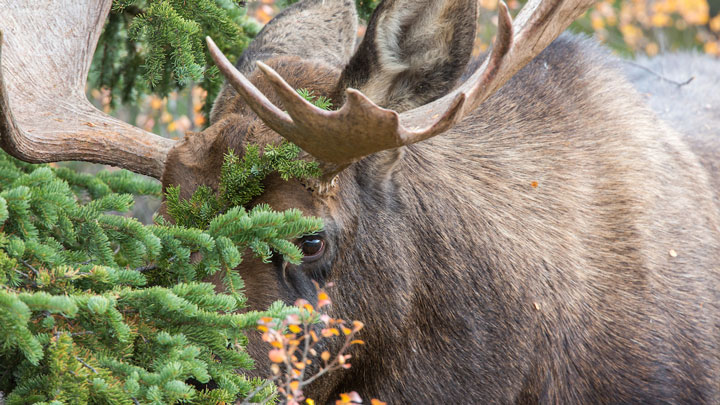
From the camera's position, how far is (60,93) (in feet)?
11.3

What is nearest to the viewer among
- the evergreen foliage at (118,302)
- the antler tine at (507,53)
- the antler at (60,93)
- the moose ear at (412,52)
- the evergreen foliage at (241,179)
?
the evergreen foliage at (118,302)

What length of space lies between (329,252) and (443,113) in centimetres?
76

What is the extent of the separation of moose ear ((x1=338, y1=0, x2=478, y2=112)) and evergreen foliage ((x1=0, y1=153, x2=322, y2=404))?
67 cm

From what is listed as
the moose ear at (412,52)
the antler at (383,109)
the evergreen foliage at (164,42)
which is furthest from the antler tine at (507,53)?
the evergreen foliage at (164,42)

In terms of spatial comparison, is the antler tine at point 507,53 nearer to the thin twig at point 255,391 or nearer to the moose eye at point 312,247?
the moose eye at point 312,247

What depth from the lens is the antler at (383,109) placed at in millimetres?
2539

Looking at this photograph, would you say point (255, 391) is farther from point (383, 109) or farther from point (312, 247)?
point (383, 109)

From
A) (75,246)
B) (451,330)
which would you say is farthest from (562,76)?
(75,246)

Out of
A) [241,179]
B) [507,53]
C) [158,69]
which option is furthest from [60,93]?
[507,53]

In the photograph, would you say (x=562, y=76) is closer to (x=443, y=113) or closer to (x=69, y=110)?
(x=443, y=113)

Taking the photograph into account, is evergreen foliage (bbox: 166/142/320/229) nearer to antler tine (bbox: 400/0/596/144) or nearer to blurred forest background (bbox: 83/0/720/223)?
antler tine (bbox: 400/0/596/144)

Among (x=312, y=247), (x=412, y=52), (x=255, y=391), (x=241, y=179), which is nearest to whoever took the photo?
(x=255, y=391)

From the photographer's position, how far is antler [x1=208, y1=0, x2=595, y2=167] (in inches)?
100.0

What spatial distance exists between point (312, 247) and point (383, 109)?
71cm
